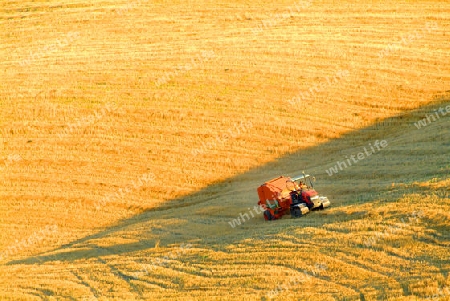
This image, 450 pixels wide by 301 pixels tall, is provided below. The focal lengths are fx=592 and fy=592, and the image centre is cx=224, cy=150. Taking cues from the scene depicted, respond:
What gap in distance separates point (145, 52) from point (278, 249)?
23384 mm

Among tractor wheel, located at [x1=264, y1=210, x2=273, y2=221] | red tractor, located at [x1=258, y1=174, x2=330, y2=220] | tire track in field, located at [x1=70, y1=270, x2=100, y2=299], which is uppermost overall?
red tractor, located at [x1=258, y1=174, x2=330, y2=220]

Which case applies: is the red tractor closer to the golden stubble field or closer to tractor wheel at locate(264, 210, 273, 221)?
tractor wheel at locate(264, 210, 273, 221)

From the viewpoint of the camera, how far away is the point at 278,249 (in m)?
18.0

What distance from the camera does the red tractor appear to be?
20.8 meters

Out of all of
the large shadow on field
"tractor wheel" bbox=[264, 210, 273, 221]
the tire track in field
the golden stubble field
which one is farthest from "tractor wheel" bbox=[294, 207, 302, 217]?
the tire track in field

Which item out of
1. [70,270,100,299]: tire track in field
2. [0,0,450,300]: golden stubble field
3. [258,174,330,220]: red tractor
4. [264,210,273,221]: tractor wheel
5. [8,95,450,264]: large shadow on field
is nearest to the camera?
[0,0,450,300]: golden stubble field

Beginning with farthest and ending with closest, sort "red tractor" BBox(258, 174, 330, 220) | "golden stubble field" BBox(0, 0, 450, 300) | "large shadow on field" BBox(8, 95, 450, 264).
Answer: "large shadow on field" BBox(8, 95, 450, 264)
"red tractor" BBox(258, 174, 330, 220)
"golden stubble field" BBox(0, 0, 450, 300)

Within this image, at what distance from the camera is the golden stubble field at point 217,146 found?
57.1 feet

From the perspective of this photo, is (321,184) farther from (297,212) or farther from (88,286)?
(88,286)

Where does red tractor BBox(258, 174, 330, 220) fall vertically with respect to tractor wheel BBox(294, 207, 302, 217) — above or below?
above

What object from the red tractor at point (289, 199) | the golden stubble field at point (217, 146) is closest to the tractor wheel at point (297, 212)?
the red tractor at point (289, 199)

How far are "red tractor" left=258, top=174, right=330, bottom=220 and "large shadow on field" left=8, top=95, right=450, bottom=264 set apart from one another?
0.50 meters

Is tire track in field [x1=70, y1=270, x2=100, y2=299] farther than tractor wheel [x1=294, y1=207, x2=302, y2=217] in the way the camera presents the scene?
No

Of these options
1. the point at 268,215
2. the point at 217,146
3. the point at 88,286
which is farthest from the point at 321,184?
the point at 88,286
